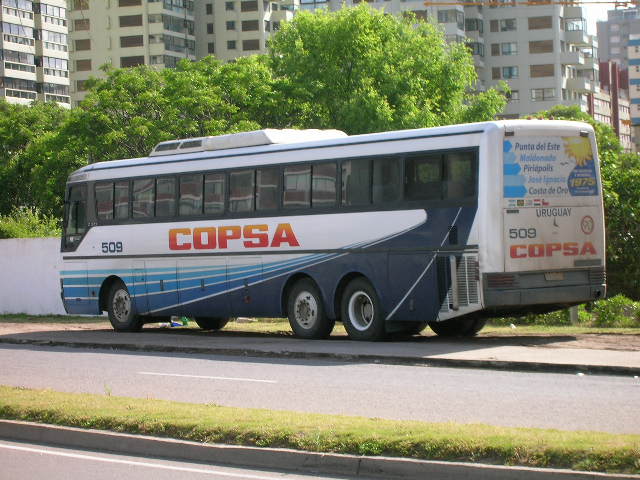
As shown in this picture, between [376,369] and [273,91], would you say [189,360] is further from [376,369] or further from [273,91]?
[273,91]

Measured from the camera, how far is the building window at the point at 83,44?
131375mm

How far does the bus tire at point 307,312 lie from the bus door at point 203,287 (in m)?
1.93

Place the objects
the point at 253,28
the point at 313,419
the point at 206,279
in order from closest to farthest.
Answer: the point at 313,419 < the point at 206,279 < the point at 253,28

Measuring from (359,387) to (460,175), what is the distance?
5914 mm

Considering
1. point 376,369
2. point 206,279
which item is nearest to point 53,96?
point 206,279

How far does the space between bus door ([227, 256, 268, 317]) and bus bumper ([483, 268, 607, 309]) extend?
5696 millimetres

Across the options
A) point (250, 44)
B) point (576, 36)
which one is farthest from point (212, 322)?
point (576, 36)

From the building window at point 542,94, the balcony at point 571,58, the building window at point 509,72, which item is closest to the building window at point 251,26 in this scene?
the building window at point 509,72

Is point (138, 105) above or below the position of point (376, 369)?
above

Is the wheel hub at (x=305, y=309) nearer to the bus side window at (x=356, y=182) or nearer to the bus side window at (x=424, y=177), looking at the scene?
the bus side window at (x=356, y=182)

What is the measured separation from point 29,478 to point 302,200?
1336 centimetres

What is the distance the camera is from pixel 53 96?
13588cm

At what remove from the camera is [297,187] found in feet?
75.1

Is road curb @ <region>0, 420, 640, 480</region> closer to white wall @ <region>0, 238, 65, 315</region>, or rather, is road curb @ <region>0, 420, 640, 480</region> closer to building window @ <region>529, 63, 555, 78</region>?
white wall @ <region>0, 238, 65, 315</region>
